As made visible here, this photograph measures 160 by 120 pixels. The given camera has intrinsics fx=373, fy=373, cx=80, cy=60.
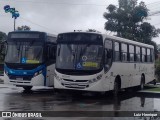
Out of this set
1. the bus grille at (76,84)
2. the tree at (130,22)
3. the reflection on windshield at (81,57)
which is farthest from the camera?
the tree at (130,22)

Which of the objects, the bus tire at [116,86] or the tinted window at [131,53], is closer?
the bus tire at [116,86]

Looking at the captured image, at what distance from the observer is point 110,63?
18000mm

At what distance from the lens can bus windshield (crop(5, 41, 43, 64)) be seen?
64.8 feet

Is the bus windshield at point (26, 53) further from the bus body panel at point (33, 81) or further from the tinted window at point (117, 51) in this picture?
the tinted window at point (117, 51)

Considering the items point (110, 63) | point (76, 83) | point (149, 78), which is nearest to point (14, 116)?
point (76, 83)

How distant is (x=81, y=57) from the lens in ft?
56.3

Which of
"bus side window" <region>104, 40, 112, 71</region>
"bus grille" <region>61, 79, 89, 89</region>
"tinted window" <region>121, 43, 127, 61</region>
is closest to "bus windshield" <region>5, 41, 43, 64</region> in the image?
"bus grille" <region>61, 79, 89, 89</region>

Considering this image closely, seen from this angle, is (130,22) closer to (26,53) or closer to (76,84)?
(26,53)

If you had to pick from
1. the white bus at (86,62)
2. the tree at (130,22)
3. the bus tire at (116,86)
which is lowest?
the bus tire at (116,86)

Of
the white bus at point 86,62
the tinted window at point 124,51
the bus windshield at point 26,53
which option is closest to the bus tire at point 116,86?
the white bus at point 86,62

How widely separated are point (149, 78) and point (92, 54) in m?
10.5

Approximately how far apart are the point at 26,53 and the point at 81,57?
3.95 meters

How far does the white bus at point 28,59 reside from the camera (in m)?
19.6

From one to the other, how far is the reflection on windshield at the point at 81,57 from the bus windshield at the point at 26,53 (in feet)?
8.18
